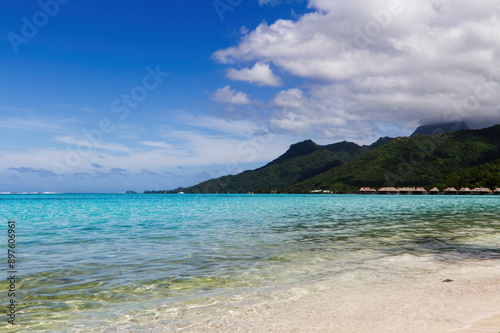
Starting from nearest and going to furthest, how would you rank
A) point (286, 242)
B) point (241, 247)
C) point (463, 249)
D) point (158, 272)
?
point (158, 272) → point (463, 249) → point (241, 247) → point (286, 242)

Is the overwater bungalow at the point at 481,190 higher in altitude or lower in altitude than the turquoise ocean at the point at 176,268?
lower

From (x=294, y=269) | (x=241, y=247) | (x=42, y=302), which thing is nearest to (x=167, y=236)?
(x=241, y=247)

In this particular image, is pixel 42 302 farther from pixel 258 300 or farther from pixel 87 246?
pixel 87 246

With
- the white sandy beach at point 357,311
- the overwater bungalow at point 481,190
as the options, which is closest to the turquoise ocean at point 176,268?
the white sandy beach at point 357,311

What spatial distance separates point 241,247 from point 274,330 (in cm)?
1168

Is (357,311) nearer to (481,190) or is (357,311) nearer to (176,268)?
(176,268)

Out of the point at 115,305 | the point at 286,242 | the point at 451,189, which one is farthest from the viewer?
the point at 451,189

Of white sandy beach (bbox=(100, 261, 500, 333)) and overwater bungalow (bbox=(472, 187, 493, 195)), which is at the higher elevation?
white sandy beach (bbox=(100, 261, 500, 333))

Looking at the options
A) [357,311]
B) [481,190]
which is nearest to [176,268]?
[357,311]

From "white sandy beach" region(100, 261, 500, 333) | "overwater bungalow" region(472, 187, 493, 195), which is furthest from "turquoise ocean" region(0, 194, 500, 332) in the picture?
"overwater bungalow" region(472, 187, 493, 195)

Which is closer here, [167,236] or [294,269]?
[294,269]

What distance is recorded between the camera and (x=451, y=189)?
649 ft

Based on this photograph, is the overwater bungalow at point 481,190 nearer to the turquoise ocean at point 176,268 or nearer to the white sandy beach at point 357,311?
the turquoise ocean at point 176,268

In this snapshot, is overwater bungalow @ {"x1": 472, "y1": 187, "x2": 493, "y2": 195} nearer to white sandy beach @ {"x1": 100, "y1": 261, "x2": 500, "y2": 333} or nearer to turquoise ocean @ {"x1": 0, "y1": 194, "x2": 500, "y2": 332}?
turquoise ocean @ {"x1": 0, "y1": 194, "x2": 500, "y2": 332}
